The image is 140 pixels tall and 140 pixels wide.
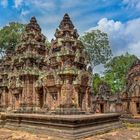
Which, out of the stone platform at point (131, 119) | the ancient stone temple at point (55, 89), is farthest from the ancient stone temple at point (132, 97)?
the ancient stone temple at point (55, 89)

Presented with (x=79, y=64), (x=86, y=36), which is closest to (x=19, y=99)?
(x=79, y=64)

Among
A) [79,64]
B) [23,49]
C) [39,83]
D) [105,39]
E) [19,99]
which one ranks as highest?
[105,39]

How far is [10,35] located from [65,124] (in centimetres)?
2849

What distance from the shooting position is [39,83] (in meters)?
18.5

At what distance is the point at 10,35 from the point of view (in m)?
37.2

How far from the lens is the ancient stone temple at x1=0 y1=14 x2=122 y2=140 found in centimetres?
1250

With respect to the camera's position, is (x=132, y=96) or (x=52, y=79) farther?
(x=132, y=96)

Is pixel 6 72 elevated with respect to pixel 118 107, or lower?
elevated

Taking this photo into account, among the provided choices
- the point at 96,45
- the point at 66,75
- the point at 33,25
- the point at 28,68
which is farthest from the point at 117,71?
the point at 66,75

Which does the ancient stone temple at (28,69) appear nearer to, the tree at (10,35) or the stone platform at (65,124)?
the stone platform at (65,124)

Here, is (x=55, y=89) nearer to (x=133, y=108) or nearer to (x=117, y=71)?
(x=133, y=108)

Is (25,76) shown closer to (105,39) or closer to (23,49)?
(23,49)

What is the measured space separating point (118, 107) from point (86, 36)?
15.2 m

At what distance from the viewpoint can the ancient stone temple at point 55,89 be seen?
12500mm
